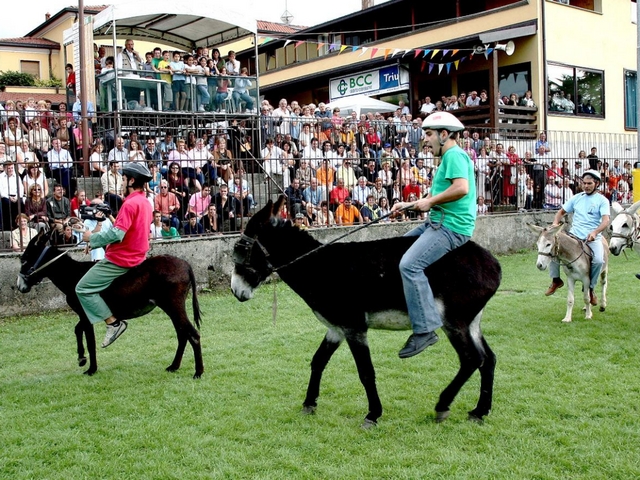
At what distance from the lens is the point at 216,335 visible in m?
9.65

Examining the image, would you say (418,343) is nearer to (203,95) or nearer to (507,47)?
(203,95)

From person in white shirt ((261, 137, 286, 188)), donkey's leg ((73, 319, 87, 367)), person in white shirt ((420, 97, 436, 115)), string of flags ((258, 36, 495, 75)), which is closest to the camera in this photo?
donkey's leg ((73, 319, 87, 367))

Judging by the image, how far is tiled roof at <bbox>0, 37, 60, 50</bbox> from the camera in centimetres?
4775

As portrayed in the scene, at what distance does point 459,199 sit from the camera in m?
5.71

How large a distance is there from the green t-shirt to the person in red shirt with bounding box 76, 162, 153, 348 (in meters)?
3.21

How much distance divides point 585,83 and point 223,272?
18.5 metres

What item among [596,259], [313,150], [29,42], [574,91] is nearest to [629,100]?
[574,91]

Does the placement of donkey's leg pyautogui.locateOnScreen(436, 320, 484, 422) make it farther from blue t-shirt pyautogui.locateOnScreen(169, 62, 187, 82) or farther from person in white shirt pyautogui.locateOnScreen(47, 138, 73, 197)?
blue t-shirt pyautogui.locateOnScreen(169, 62, 187, 82)

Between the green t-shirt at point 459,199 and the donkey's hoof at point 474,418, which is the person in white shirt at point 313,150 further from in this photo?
the donkey's hoof at point 474,418

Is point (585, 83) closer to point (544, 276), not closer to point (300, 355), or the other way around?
point (544, 276)

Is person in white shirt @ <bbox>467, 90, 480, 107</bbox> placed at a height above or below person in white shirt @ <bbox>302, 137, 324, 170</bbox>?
above

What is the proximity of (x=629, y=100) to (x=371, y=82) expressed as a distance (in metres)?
10.5

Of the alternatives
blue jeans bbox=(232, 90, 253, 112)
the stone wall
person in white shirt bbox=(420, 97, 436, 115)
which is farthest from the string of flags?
the stone wall

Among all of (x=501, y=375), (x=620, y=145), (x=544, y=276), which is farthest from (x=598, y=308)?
(x=620, y=145)
